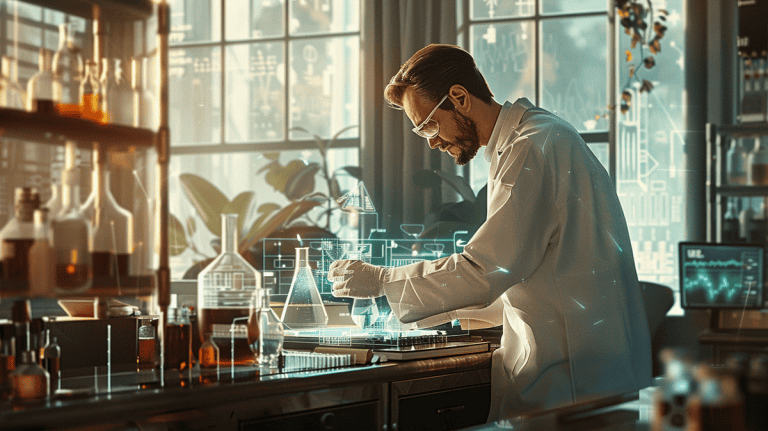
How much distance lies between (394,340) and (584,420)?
90 cm

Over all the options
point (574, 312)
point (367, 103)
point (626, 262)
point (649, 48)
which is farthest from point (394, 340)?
point (649, 48)

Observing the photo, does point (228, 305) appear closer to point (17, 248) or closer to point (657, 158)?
point (17, 248)

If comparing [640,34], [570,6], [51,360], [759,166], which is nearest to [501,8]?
[570,6]

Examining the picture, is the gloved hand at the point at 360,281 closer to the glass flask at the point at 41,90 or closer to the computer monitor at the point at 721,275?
the glass flask at the point at 41,90

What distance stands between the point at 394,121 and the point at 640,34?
1256 millimetres

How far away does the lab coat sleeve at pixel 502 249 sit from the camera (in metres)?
1.68

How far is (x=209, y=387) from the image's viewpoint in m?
1.35

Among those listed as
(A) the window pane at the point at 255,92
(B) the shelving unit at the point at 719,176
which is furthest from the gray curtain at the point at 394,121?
(B) the shelving unit at the point at 719,176

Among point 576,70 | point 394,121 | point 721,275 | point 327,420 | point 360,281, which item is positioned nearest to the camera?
point 327,420

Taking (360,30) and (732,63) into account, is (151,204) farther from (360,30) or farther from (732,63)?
(732,63)

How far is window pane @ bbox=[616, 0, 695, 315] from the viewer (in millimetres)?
3367

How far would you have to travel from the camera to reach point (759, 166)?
3.02 metres

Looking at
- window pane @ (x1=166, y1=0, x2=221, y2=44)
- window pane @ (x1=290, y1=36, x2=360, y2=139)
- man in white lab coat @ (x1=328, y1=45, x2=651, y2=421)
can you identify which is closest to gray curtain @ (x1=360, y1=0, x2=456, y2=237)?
window pane @ (x1=290, y1=36, x2=360, y2=139)

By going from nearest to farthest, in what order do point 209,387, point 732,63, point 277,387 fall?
point 209,387 < point 277,387 < point 732,63
